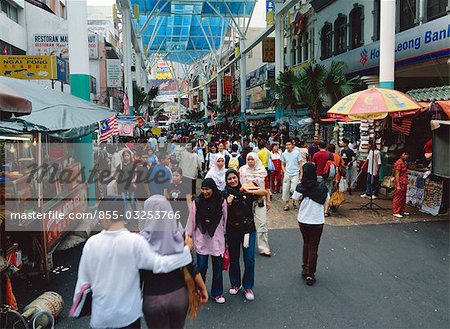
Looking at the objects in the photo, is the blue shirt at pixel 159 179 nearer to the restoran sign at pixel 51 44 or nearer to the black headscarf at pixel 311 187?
the black headscarf at pixel 311 187

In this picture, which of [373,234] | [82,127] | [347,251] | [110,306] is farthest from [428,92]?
[110,306]

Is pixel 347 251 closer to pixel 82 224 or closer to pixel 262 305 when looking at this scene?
pixel 262 305

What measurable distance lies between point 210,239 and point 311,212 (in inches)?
59.9

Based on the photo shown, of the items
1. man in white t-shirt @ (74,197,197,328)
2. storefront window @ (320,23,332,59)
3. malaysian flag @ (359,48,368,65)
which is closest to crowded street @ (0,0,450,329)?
man in white t-shirt @ (74,197,197,328)

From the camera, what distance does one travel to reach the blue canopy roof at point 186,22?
3575 cm

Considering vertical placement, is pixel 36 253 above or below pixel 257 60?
below

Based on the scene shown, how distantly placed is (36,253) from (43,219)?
53 cm

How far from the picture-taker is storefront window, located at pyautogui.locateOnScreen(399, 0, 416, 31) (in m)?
14.4

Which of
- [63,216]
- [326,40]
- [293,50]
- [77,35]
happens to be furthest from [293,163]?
[293,50]

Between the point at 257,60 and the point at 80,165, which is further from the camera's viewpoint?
the point at 257,60

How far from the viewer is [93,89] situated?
29.8m

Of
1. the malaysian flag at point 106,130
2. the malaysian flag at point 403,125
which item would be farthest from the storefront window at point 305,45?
the malaysian flag at point 403,125

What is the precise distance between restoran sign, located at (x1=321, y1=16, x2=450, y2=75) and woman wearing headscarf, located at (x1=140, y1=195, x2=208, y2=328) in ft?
40.0

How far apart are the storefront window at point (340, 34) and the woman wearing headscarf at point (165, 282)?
18873 mm
